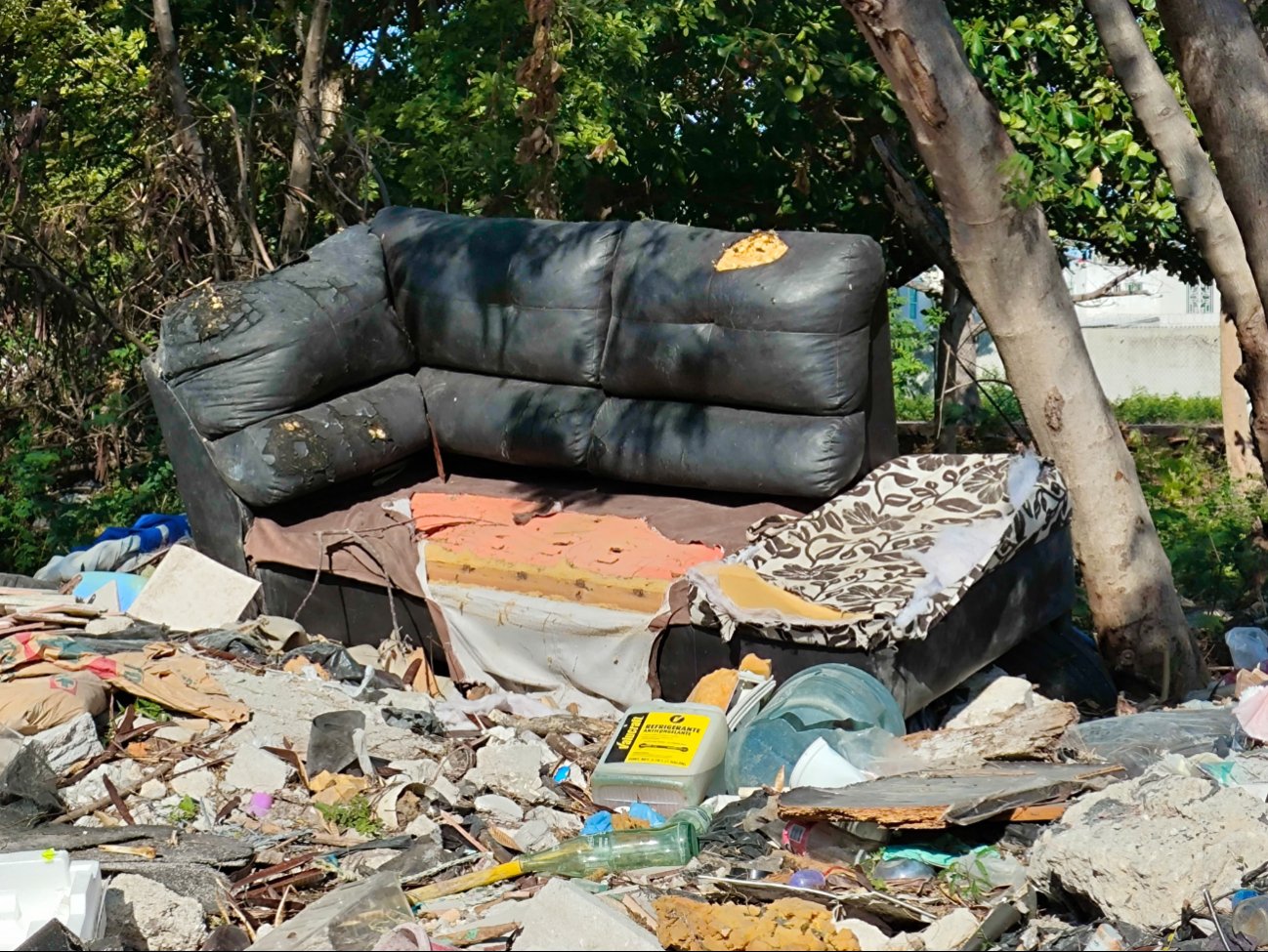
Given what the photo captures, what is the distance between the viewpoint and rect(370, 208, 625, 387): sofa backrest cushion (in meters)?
6.57

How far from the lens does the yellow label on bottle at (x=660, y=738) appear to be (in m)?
4.50

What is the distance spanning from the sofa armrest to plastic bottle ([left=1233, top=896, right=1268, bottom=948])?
447 centimetres

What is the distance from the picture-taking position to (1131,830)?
350 cm

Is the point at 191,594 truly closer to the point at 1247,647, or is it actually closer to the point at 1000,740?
the point at 1000,740

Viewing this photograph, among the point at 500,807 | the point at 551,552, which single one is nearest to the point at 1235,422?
the point at 551,552

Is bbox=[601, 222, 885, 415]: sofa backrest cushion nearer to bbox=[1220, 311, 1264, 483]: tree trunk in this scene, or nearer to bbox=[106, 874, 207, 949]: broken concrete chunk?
bbox=[106, 874, 207, 949]: broken concrete chunk

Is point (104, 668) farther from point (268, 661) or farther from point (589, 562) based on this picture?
point (589, 562)

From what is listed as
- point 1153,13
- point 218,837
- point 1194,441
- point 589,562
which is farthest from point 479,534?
point 1194,441

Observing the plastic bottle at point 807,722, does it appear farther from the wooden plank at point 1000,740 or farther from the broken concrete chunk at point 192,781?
the broken concrete chunk at point 192,781

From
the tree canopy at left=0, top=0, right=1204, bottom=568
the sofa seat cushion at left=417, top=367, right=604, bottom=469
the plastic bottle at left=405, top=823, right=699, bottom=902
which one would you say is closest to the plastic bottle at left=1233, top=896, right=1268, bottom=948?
the plastic bottle at left=405, top=823, right=699, bottom=902

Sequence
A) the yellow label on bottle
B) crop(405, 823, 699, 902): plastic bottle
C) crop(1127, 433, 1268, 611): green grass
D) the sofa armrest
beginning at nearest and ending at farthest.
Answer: crop(405, 823, 699, 902): plastic bottle → the yellow label on bottle → the sofa armrest → crop(1127, 433, 1268, 611): green grass

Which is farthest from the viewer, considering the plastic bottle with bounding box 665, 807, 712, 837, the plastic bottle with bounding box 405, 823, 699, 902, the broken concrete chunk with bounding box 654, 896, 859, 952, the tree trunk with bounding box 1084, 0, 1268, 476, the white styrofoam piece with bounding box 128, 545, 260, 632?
the white styrofoam piece with bounding box 128, 545, 260, 632

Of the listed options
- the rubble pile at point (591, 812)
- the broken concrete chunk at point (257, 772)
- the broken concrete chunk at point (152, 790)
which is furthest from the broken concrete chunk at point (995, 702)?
the broken concrete chunk at point (152, 790)

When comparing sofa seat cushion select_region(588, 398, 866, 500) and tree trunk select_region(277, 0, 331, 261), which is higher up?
tree trunk select_region(277, 0, 331, 261)
